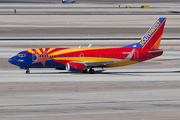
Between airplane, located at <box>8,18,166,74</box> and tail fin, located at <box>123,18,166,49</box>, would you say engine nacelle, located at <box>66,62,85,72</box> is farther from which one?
tail fin, located at <box>123,18,166,49</box>

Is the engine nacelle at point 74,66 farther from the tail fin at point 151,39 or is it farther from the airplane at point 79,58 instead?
the tail fin at point 151,39

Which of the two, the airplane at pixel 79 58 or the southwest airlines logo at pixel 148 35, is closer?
the airplane at pixel 79 58

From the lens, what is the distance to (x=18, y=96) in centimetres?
3488

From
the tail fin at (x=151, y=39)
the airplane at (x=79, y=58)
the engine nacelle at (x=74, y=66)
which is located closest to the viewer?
the engine nacelle at (x=74, y=66)

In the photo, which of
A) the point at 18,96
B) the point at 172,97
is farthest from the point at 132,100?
the point at 18,96

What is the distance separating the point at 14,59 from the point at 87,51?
10261mm

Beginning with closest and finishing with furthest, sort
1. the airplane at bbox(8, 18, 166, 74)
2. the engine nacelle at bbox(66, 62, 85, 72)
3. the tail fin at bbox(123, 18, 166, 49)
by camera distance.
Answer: the engine nacelle at bbox(66, 62, 85, 72) → the airplane at bbox(8, 18, 166, 74) → the tail fin at bbox(123, 18, 166, 49)

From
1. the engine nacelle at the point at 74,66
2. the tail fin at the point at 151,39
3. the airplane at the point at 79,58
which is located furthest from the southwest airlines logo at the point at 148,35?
the engine nacelle at the point at 74,66

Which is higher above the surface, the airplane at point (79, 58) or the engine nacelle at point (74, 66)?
the airplane at point (79, 58)

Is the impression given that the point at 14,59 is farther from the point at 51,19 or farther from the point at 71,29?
the point at 51,19

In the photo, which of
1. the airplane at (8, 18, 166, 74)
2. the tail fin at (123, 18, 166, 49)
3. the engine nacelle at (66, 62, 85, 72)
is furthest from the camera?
the tail fin at (123, 18, 166, 49)

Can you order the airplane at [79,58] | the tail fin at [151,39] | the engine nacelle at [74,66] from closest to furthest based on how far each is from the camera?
the engine nacelle at [74,66] → the airplane at [79,58] → the tail fin at [151,39]

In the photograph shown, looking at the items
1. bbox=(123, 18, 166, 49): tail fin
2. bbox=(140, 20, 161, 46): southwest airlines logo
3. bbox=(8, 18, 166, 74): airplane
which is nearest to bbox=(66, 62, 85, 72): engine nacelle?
bbox=(8, 18, 166, 74): airplane

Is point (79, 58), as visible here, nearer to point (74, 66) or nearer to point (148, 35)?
point (74, 66)
